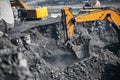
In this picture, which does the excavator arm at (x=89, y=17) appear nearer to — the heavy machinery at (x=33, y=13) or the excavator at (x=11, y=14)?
the excavator at (x=11, y=14)

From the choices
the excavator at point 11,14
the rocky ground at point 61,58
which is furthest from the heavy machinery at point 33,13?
the rocky ground at point 61,58

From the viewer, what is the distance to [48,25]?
54.3 ft

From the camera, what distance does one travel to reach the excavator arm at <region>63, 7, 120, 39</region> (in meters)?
13.0

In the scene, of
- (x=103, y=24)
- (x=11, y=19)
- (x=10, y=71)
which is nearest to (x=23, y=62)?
(x=10, y=71)

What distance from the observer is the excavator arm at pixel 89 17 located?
42.6ft

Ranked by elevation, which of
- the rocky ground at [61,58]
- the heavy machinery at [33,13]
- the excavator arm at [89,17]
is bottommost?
the rocky ground at [61,58]

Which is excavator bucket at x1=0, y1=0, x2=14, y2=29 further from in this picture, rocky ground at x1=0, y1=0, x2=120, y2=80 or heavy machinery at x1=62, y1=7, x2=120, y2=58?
heavy machinery at x1=62, y1=7, x2=120, y2=58

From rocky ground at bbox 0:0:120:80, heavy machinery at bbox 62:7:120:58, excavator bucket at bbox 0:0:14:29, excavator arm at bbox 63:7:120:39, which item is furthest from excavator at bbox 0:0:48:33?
excavator arm at bbox 63:7:120:39

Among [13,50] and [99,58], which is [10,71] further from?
[99,58]

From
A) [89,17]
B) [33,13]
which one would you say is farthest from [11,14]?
[89,17]

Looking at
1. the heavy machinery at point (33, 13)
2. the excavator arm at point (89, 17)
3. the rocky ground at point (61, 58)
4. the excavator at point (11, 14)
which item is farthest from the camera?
the heavy machinery at point (33, 13)

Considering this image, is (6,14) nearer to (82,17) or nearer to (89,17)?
(82,17)

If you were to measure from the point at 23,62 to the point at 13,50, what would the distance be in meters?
0.24

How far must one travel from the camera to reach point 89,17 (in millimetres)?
13195
